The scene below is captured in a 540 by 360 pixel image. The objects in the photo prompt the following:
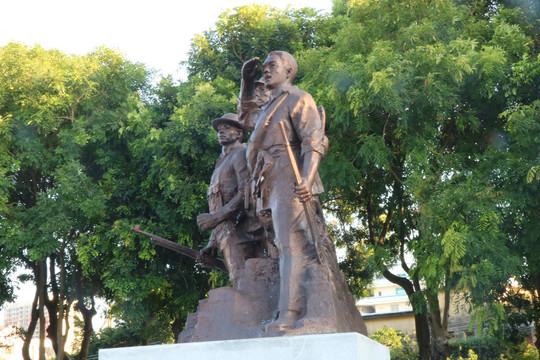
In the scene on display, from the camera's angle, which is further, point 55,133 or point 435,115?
point 55,133

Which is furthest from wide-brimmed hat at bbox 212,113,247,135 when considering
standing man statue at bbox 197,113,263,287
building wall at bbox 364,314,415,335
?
building wall at bbox 364,314,415,335

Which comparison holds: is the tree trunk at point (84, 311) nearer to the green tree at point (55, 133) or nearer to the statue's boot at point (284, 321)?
the green tree at point (55, 133)

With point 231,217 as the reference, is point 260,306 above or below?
below

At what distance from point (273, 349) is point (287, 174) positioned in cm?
135

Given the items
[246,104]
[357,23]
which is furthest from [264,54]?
[246,104]

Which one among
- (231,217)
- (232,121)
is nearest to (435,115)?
(232,121)

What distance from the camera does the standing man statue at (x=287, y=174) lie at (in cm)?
444

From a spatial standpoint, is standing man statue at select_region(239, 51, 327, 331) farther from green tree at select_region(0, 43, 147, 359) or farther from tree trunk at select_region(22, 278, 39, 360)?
tree trunk at select_region(22, 278, 39, 360)

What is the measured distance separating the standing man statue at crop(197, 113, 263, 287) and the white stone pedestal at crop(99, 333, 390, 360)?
1.39 metres

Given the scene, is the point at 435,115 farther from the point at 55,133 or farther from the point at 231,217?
the point at 55,133

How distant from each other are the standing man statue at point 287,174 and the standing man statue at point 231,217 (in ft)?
2.52

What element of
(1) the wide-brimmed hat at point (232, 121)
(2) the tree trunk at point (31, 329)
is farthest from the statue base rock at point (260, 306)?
(2) the tree trunk at point (31, 329)

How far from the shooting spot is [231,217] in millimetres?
5898

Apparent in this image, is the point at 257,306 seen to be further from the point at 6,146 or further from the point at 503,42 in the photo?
the point at 6,146
